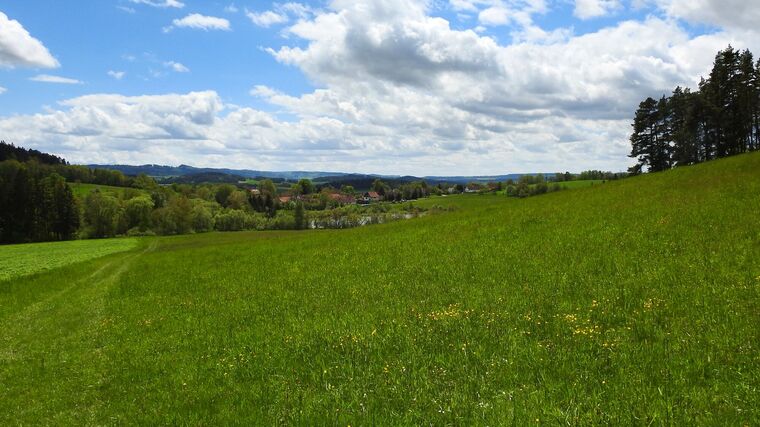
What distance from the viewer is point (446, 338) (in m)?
11.5

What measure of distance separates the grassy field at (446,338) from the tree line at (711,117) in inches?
2186

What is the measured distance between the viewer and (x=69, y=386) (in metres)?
12.1

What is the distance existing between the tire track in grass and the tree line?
81599mm

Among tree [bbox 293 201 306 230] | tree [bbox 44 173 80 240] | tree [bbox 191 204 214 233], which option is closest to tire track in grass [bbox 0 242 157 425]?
tree [bbox 44 173 80 240]

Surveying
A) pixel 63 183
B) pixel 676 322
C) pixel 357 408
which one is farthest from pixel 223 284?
pixel 63 183

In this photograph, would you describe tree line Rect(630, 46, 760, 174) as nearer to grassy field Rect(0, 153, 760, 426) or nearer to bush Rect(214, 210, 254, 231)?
grassy field Rect(0, 153, 760, 426)

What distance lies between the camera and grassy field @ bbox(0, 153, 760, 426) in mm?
8078

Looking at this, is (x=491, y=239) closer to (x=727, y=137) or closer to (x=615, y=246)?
(x=615, y=246)

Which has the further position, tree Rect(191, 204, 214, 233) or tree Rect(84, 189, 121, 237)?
tree Rect(191, 204, 214, 233)

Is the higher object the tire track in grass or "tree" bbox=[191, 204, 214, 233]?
the tire track in grass

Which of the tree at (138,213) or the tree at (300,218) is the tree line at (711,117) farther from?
the tree at (138,213)

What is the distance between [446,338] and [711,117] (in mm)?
78020

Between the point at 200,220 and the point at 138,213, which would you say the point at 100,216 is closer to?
the point at 138,213

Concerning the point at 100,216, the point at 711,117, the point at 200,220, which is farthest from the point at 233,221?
the point at 711,117
